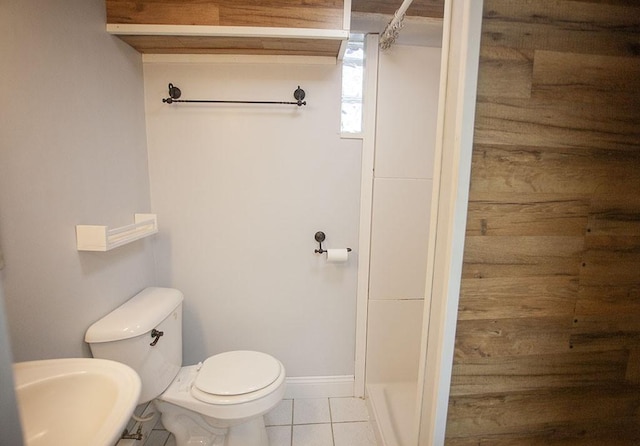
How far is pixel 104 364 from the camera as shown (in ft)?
3.11

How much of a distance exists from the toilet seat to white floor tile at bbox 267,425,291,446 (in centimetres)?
48

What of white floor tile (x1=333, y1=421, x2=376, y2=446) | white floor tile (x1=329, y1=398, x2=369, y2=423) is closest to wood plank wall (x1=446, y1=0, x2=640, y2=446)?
white floor tile (x1=333, y1=421, x2=376, y2=446)

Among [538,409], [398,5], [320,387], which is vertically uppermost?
[398,5]

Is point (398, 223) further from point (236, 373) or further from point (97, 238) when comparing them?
point (97, 238)

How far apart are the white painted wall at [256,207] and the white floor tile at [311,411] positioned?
188 millimetres

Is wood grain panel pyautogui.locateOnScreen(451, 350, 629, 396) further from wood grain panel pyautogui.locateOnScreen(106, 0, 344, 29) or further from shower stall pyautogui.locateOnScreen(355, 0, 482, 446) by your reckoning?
wood grain panel pyautogui.locateOnScreen(106, 0, 344, 29)

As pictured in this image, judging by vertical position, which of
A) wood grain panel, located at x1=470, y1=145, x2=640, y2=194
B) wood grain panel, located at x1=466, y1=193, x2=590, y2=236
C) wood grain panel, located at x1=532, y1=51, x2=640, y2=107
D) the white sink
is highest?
wood grain panel, located at x1=532, y1=51, x2=640, y2=107

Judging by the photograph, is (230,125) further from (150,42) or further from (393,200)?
(393,200)

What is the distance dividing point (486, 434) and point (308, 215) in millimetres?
1235

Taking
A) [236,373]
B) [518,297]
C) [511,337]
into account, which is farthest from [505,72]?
[236,373]

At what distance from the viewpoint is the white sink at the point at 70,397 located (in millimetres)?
816

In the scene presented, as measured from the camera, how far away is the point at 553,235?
92cm

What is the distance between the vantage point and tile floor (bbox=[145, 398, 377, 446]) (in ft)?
5.43

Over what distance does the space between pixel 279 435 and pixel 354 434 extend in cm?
41
